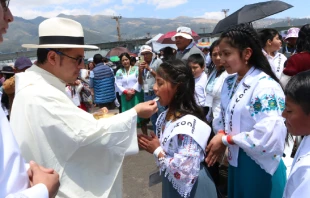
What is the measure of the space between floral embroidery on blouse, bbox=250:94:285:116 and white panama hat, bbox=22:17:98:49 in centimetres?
124

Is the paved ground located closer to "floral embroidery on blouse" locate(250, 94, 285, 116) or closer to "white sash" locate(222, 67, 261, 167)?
"white sash" locate(222, 67, 261, 167)

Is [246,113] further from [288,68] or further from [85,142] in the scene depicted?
[85,142]

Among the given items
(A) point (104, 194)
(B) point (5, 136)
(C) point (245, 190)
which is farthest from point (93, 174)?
(C) point (245, 190)

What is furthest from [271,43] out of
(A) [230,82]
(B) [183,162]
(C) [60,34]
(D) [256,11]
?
(C) [60,34]

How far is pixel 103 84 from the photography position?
23.2 ft

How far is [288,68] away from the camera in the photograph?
8.32 feet

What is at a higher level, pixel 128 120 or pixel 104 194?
pixel 128 120

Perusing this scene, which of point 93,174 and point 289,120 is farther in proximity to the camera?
point 93,174

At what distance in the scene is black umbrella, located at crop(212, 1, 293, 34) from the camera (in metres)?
4.61

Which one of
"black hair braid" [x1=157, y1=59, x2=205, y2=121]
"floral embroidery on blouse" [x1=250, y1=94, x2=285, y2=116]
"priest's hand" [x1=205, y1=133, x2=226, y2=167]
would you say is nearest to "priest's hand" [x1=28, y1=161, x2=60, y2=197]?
"black hair braid" [x1=157, y1=59, x2=205, y2=121]

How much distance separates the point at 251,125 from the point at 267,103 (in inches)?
7.8

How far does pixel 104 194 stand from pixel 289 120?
123 cm

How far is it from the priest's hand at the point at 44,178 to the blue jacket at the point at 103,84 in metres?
5.96

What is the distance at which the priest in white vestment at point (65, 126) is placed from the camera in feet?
5.55
